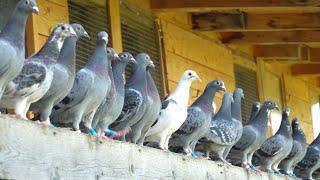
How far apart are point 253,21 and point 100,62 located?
15.2ft

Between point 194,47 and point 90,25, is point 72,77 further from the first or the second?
point 194,47

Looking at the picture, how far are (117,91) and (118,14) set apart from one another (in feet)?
8.64

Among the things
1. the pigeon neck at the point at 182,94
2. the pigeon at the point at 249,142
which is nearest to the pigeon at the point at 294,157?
the pigeon at the point at 249,142

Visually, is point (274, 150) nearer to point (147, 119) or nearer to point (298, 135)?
point (298, 135)

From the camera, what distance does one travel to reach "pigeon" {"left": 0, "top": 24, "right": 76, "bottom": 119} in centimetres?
552

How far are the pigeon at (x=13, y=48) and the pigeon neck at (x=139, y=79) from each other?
1553 mm

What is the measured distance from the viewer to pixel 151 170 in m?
6.19

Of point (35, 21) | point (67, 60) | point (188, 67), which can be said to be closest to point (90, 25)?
point (35, 21)

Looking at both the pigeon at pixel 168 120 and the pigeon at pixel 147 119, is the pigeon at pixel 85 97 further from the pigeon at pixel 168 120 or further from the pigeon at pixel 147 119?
the pigeon at pixel 168 120

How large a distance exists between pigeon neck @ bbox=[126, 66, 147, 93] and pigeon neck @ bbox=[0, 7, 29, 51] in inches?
62.4

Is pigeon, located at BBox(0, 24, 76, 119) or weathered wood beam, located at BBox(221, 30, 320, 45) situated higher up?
weathered wood beam, located at BBox(221, 30, 320, 45)

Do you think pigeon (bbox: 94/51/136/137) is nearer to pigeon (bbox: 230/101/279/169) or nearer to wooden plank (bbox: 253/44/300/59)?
pigeon (bbox: 230/101/279/169)

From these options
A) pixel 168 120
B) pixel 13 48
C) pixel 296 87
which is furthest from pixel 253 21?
pixel 13 48

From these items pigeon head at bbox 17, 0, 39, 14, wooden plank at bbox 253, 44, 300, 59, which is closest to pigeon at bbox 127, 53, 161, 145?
pigeon head at bbox 17, 0, 39, 14
